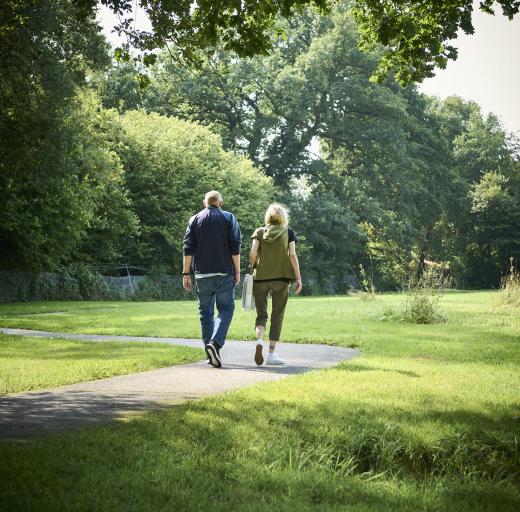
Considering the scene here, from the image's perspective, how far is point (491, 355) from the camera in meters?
9.88

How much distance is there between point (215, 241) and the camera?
29.7 feet

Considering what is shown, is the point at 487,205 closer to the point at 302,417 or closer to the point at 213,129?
the point at 213,129

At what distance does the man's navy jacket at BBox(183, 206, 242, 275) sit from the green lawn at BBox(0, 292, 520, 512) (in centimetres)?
213

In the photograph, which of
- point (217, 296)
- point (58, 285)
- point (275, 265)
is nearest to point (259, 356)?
point (217, 296)

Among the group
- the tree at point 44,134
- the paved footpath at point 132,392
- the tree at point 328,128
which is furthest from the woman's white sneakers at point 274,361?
the tree at point 328,128

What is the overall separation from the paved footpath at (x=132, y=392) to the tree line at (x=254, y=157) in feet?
39.6

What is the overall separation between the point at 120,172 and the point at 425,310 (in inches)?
797

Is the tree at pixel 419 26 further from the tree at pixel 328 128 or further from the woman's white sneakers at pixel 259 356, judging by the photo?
the tree at pixel 328 128

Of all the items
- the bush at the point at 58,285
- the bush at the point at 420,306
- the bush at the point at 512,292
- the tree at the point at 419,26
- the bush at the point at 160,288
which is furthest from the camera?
the bush at the point at 160,288

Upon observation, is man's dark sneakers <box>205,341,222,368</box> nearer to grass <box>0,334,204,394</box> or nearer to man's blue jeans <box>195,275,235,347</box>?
man's blue jeans <box>195,275,235,347</box>

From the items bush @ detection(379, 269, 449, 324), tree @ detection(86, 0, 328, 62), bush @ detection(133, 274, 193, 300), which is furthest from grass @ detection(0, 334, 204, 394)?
bush @ detection(133, 274, 193, 300)

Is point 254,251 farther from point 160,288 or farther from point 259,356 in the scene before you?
point 160,288

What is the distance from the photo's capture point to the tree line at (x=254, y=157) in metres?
23.3

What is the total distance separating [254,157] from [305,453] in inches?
1987
